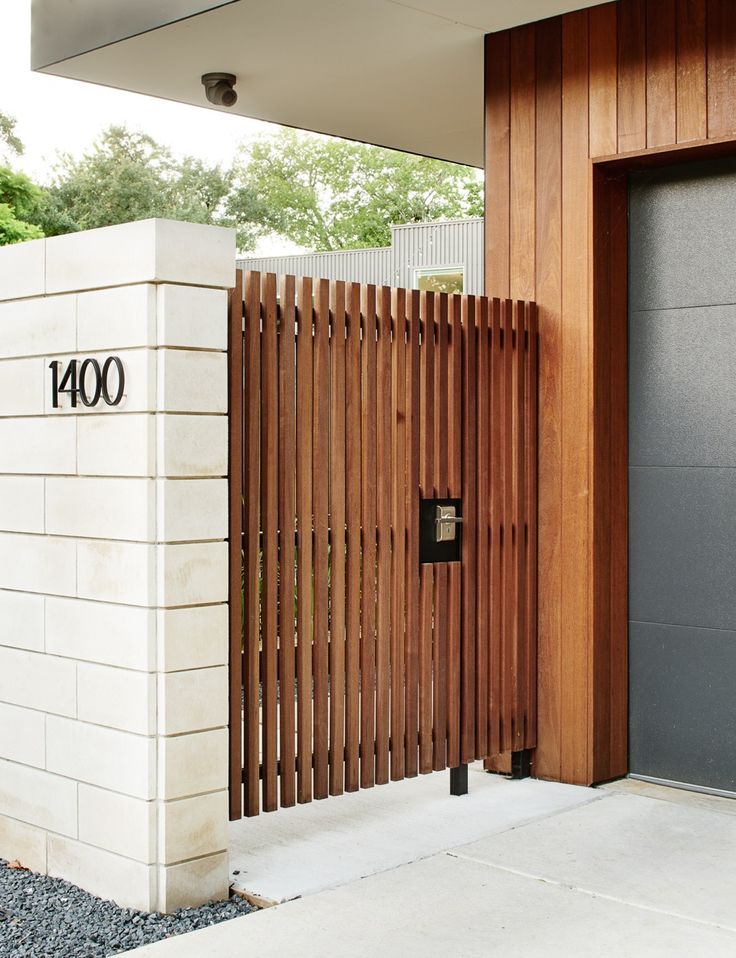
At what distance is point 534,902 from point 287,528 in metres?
1.65

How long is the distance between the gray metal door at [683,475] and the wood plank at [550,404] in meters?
0.39

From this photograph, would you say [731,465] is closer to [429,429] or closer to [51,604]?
[429,429]

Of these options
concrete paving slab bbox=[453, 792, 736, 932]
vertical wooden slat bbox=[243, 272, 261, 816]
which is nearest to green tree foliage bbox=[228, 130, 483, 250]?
concrete paving slab bbox=[453, 792, 736, 932]

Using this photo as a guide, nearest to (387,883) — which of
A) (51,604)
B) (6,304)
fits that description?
(51,604)

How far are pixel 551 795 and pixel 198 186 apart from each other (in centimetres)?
4096

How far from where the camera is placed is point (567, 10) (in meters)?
5.73

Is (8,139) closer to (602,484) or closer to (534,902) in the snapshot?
(602,484)

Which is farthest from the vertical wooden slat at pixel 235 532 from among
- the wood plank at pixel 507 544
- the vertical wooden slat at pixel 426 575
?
the wood plank at pixel 507 544

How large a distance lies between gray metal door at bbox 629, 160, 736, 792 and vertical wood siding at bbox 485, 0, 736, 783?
0.30 feet

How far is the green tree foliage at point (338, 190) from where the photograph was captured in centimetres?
4588

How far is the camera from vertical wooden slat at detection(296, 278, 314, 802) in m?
4.79

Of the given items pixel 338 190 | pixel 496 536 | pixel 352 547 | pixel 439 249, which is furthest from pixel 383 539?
pixel 338 190

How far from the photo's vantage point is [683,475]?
19.0ft

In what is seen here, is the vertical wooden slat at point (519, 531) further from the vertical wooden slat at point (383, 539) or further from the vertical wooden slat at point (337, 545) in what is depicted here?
the vertical wooden slat at point (337, 545)
